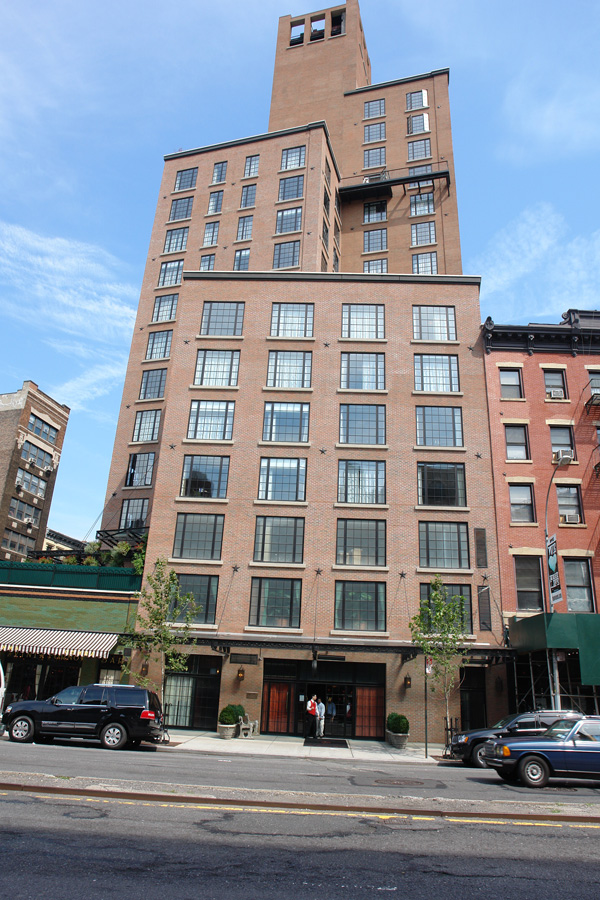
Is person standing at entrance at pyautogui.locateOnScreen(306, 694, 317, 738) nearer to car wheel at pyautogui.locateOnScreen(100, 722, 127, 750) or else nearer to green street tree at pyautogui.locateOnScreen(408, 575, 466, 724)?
green street tree at pyautogui.locateOnScreen(408, 575, 466, 724)

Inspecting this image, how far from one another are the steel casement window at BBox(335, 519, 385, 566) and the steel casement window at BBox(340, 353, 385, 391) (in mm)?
7439

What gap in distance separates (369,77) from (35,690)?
65.7 meters

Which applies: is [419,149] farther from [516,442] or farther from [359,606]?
[359,606]

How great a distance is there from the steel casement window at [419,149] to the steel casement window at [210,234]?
59.7 feet

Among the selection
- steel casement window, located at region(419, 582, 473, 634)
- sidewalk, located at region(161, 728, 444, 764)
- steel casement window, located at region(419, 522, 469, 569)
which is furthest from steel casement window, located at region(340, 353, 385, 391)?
sidewalk, located at region(161, 728, 444, 764)

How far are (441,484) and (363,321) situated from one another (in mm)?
10333

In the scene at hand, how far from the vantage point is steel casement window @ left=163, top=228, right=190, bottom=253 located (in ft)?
153

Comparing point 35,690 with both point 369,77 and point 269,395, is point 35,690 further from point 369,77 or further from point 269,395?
point 369,77

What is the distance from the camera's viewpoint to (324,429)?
32062 millimetres

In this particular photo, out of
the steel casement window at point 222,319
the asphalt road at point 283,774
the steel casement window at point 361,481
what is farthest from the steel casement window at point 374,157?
the asphalt road at point 283,774

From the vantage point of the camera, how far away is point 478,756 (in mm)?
18953

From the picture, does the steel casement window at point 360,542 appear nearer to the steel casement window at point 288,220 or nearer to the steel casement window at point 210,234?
the steel casement window at point 288,220

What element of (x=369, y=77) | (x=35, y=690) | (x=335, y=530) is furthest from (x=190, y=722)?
(x=369, y=77)

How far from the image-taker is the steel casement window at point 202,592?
2933cm
